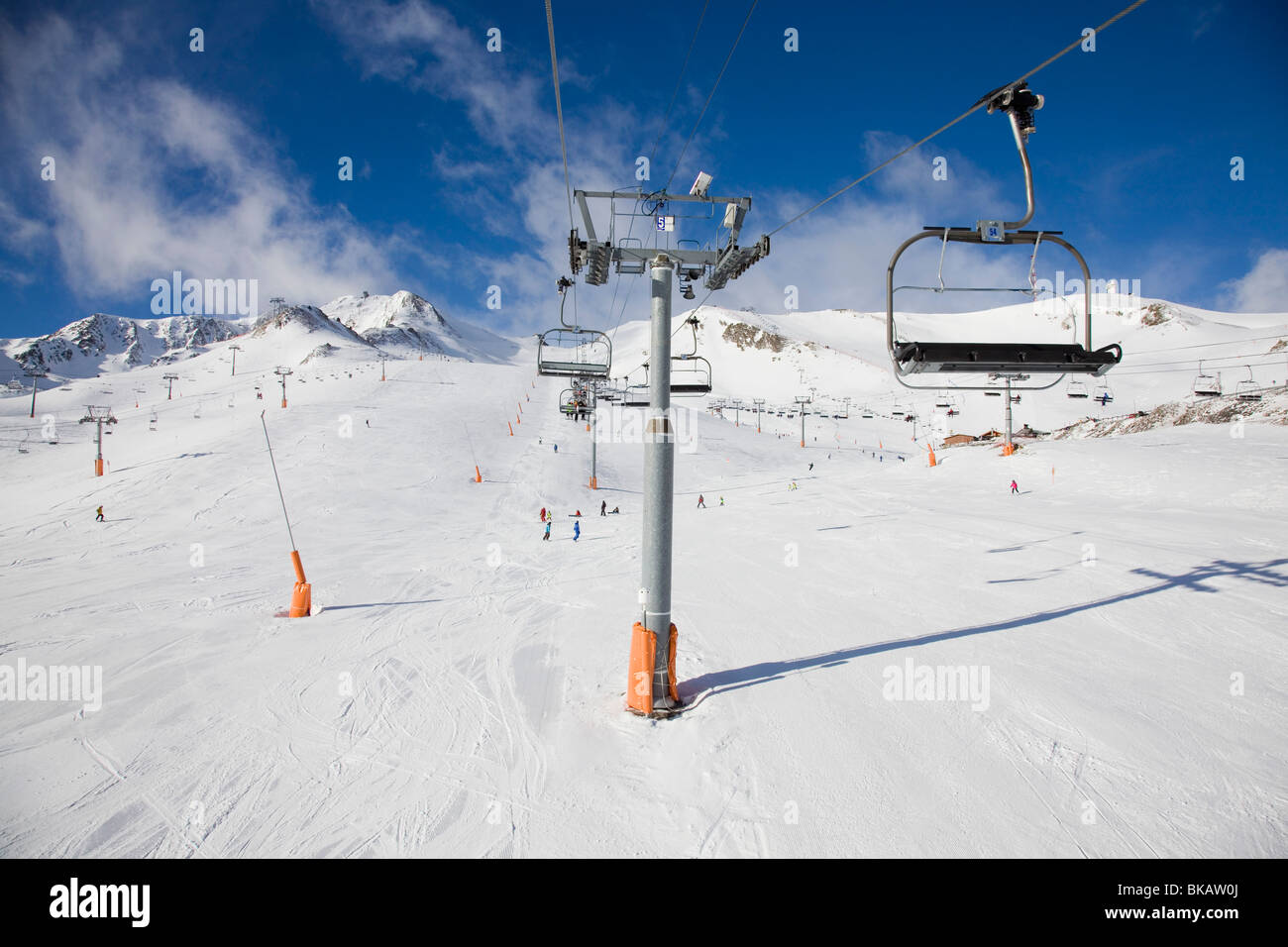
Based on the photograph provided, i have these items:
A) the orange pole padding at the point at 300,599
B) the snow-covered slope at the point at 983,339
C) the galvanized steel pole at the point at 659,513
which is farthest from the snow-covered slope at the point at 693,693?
the snow-covered slope at the point at 983,339

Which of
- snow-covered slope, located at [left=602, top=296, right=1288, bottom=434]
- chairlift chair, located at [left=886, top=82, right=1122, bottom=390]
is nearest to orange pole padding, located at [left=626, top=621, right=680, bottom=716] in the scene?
chairlift chair, located at [left=886, top=82, right=1122, bottom=390]

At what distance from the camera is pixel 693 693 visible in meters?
6.11

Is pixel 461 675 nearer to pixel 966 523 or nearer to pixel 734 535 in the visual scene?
pixel 734 535

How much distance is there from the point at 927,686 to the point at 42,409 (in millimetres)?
89020

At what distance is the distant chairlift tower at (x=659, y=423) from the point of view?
5.61m

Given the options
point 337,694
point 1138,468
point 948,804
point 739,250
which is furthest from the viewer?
point 1138,468

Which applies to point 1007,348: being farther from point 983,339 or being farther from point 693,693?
point 983,339

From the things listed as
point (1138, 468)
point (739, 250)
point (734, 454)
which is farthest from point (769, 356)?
point (739, 250)

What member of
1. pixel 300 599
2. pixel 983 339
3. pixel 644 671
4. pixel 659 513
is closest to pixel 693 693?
pixel 644 671

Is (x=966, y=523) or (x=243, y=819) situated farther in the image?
(x=966, y=523)

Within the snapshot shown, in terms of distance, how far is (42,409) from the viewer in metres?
59.2

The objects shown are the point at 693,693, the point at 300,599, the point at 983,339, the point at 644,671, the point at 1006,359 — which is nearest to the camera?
the point at 1006,359

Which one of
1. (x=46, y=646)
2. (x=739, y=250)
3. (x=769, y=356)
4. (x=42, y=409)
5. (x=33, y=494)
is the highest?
(x=769, y=356)

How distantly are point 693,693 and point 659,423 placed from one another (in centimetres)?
316
